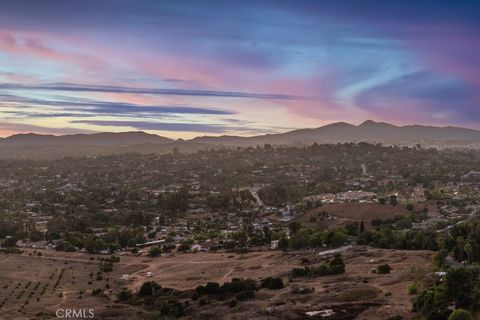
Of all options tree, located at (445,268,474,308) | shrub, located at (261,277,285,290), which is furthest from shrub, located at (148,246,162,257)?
tree, located at (445,268,474,308)

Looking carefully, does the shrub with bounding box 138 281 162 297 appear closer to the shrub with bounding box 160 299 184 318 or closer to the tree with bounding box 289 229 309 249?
the shrub with bounding box 160 299 184 318

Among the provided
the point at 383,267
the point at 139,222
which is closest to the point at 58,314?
the point at 383,267

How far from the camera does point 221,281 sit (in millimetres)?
38688

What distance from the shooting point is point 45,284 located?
137 ft

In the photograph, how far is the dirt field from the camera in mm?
27766

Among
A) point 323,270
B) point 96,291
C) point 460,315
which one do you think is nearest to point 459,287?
point 460,315

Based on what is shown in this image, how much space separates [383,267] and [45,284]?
81.8ft

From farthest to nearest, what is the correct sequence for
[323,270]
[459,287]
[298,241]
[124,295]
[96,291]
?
[298,241] → [96,291] → [323,270] → [124,295] → [459,287]

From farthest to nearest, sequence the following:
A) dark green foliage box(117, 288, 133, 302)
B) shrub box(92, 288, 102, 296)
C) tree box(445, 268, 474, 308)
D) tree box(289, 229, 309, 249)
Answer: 1. tree box(289, 229, 309, 249)
2. shrub box(92, 288, 102, 296)
3. dark green foliage box(117, 288, 133, 302)
4. tree box(445, 268, 474, 308)

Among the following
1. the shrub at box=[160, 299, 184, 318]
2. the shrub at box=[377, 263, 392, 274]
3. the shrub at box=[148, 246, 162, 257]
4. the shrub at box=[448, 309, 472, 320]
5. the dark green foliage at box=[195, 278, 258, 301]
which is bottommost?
the shrub at box=[148, 246, 162, 257]

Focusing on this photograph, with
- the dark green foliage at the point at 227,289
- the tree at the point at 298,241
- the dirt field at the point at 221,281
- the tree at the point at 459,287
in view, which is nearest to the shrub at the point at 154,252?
the dirt field at the point at 221,281

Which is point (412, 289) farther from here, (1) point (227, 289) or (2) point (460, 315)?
(1) point (227, 289)

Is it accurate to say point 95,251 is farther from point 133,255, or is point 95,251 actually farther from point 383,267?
point 383,267

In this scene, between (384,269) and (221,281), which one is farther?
(221,281)
